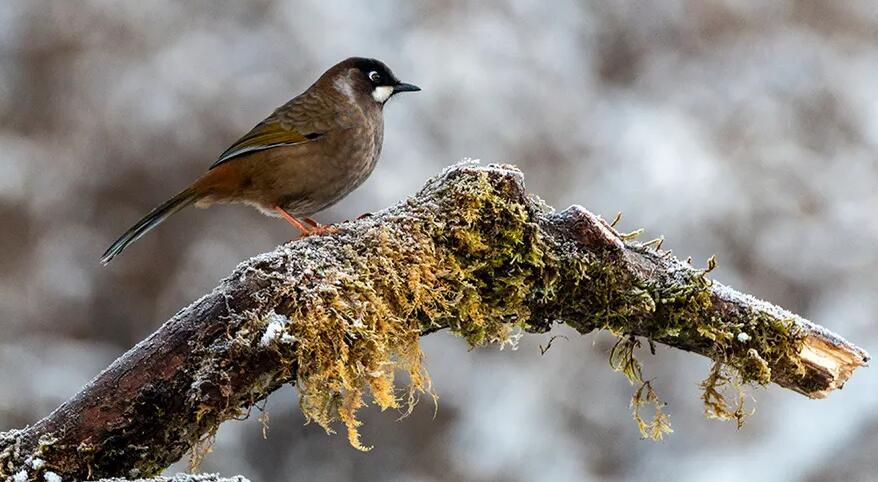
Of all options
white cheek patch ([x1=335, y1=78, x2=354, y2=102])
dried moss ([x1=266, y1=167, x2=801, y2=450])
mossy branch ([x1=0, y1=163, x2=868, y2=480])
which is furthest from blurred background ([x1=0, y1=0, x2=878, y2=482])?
dried moss ([x1=266, y1=167, x2=801, y2=450])

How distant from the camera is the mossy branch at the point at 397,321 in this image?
2.32m

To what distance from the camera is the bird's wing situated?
3956 mm

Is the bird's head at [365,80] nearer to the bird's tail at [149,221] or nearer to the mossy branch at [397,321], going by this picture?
the bird's tail at [149,221]

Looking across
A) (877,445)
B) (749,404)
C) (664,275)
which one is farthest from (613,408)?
(664,275)

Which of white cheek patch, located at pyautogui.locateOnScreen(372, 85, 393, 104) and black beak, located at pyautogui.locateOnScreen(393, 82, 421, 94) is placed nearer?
white cheek patch, located at pyautogui.locateOnScreen(372, 85, 393, 104)

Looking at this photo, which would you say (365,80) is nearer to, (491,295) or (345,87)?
(345,87)

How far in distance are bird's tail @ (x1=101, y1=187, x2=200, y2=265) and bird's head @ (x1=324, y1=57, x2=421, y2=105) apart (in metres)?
0.83

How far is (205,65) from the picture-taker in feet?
20.1

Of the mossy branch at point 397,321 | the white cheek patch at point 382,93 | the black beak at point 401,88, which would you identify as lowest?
the mossy branch at point 397,321

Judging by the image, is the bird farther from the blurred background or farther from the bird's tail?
the blurred background

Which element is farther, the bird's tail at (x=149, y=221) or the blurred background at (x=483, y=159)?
the blurred background at (x=483, y=159)

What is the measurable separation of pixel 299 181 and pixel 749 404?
3063 millimetres

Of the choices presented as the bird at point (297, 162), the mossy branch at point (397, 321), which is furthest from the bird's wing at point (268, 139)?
the mossy branch at point (397, 321)

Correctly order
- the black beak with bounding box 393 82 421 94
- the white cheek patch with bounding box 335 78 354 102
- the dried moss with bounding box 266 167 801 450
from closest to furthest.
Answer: the dried moss with bounding box 266 167 801 450
the white cheek patch with bounding box 335 78 354 102
the black beak with bounding box 393 82 421 94
